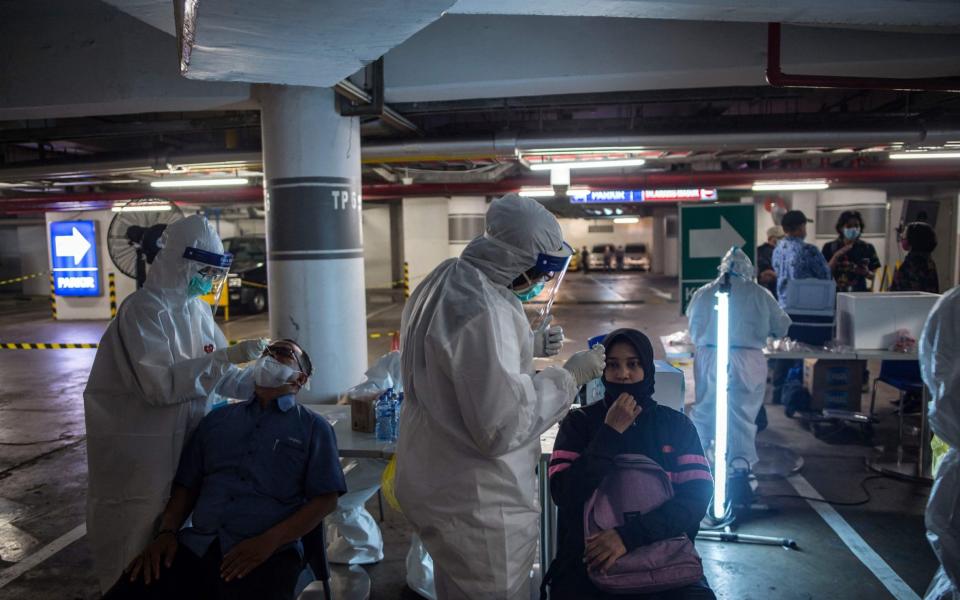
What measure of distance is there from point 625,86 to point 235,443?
396 cm

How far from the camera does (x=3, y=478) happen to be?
5312mm

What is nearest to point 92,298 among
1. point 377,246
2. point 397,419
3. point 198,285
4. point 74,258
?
point 74,258

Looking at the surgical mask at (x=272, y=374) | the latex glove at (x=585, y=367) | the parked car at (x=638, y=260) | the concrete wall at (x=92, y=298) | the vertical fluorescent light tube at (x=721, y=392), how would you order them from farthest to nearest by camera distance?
the parked car at (x=638, y=260) < the concrete wall at (x=92, y=298) < the vertical fluorescent light tube at (x=721, y=392) < the surgical mask at (x=272, y=374) < the latex glove at (x=585, y=367)

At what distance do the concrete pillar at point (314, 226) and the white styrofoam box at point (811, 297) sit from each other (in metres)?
3.86

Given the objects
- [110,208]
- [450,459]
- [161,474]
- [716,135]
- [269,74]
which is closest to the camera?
[450,459]

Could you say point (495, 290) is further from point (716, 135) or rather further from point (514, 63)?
point (716, 135)

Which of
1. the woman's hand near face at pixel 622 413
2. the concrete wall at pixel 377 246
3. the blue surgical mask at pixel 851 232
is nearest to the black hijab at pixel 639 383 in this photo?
the woman's hand near face at pixel 622 413

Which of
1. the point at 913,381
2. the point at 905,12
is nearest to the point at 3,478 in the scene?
the point at 905,12

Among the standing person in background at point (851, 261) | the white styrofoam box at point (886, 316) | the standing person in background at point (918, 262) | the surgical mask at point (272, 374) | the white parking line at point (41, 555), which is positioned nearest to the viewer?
the surgical mask at point (272, 374)

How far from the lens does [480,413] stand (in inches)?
77.8

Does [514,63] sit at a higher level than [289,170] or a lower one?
higher

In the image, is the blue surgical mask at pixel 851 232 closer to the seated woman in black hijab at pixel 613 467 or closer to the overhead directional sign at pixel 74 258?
the seated woman in black hijab at pixel 613 467

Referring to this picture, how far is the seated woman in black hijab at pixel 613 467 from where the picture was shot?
238 centimetres

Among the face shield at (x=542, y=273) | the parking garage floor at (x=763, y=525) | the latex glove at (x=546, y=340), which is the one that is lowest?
the parking garage floor at (x=763, y=525)
